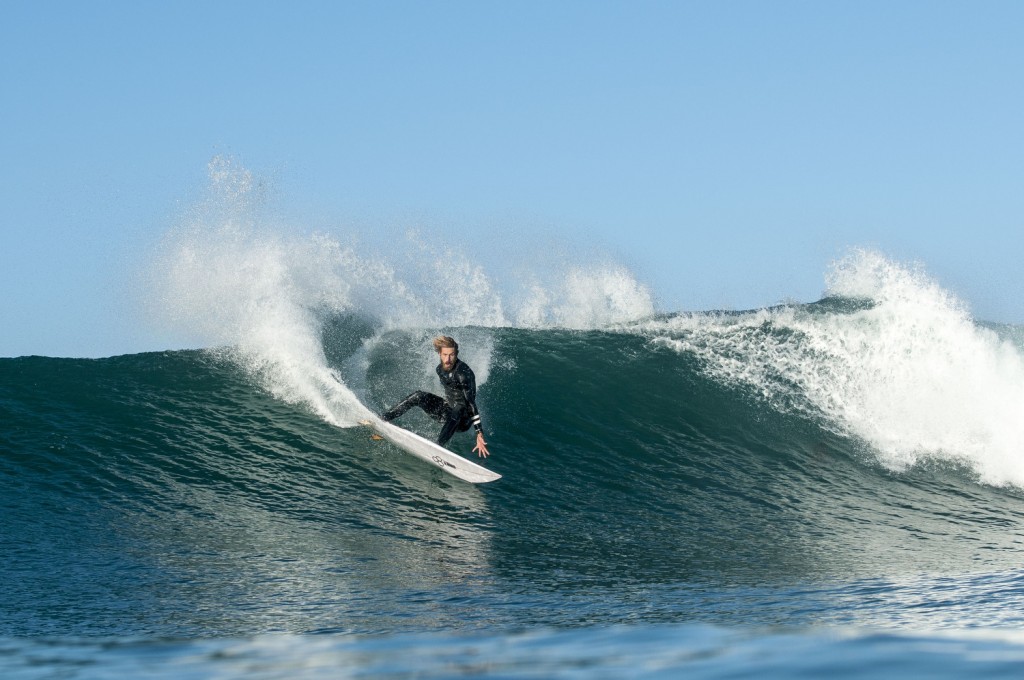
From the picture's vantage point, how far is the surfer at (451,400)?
904 cm

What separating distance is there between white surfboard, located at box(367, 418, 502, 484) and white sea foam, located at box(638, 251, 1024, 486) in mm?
5252

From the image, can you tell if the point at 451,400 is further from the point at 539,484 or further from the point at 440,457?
the point at 539,484

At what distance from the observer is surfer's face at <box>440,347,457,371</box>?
355 inches

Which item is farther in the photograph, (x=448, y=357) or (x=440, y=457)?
(x=440, y=457)

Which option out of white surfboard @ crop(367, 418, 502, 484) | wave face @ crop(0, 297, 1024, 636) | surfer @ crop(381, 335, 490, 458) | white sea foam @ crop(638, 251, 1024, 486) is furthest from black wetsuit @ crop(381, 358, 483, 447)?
white sea foam @ crop(638, 251, 1024, 486)

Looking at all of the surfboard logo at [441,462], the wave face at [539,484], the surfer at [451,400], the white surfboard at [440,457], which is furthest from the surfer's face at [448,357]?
the wave face at [539,484]

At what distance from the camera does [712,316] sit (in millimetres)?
15484

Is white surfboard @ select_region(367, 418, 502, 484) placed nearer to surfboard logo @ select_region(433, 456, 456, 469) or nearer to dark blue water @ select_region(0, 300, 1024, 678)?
surfboard logo @ select_region(433, 456, 456, 469)

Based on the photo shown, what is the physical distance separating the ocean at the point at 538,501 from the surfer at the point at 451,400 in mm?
470

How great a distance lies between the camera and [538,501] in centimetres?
870

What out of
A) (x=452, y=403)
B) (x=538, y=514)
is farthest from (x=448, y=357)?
(x=538, y=514)

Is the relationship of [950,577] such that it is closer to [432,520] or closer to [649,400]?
[432,520]

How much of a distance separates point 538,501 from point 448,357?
1.62 metres

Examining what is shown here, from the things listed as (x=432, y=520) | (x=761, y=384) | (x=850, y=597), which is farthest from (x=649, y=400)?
(x=850, y=597)
